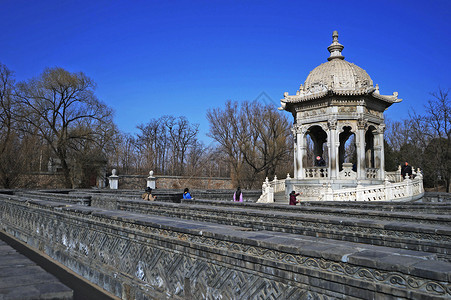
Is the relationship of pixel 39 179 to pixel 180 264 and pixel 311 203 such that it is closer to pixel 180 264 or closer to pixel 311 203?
pixel 311 203

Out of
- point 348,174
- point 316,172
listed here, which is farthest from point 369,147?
point 316,172

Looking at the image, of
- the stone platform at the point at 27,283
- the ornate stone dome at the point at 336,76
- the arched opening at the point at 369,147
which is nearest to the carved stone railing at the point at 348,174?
the arched opening at the point at 369,147

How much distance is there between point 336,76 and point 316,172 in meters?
6.27

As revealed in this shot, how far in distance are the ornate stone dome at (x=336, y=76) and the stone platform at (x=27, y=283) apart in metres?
20.5

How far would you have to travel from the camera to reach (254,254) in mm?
3344

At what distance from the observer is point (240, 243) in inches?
138

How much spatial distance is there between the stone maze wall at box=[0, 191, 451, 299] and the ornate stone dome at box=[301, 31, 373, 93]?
15563mm

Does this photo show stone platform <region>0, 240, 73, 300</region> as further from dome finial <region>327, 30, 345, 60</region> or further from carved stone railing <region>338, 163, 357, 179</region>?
dome finial <region>327, 30, 345, 60</region>

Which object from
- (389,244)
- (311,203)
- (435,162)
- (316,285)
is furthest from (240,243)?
(435,162)

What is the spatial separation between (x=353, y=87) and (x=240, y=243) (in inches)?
806

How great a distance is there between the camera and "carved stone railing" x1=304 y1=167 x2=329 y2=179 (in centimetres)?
2205

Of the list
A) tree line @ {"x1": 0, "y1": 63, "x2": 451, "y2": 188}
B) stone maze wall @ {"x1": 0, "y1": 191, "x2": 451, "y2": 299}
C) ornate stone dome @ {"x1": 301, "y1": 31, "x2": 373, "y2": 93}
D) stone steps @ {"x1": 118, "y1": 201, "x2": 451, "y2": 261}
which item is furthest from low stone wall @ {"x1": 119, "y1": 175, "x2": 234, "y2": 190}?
stone steps @ {"x1": 118, "y1": 201, "x2": 451, "y2": 261}

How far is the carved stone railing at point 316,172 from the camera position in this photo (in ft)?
72.3

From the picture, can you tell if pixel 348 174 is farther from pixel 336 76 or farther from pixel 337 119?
pixel 336 76
